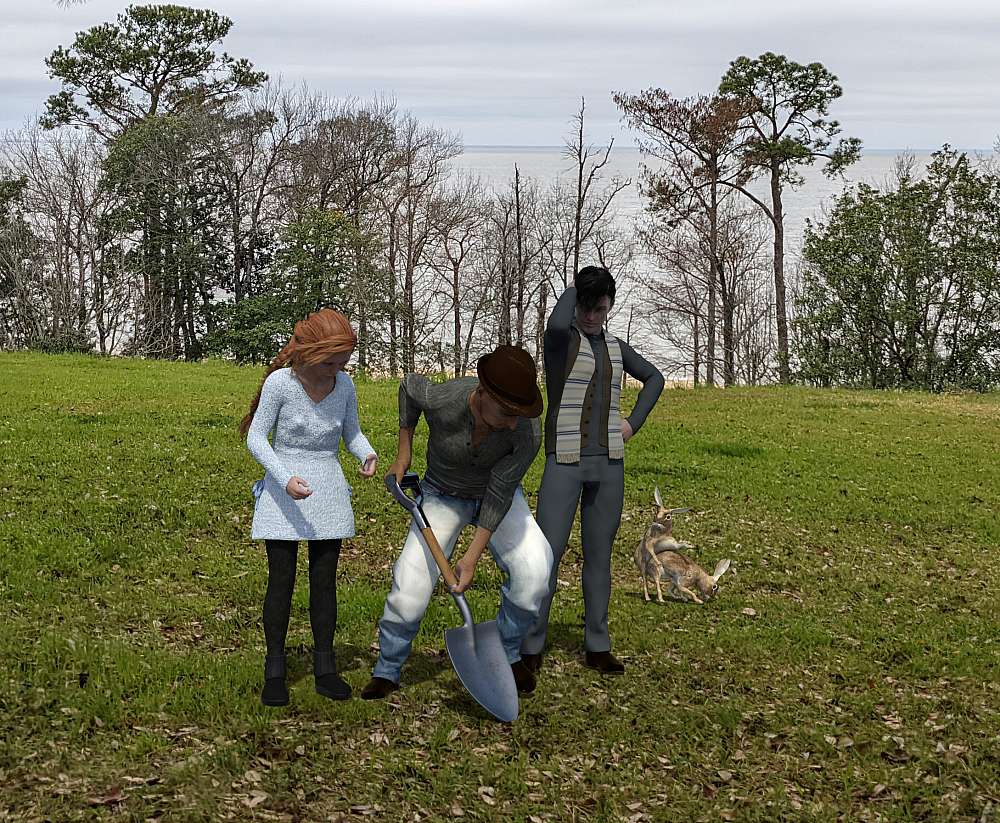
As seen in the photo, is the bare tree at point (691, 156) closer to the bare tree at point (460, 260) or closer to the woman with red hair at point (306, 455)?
the bare tree at point (460, 260)

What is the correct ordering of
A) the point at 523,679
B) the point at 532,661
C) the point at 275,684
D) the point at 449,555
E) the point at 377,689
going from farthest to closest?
the point at 532,661
the point at 523,679
the point at 377,689
the point at 275,684
the point at 449,555

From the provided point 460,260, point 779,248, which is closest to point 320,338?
point 779,248

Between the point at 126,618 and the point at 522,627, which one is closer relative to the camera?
the point at 522,627

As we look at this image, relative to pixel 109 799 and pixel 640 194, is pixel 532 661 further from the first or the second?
pixel 640 194

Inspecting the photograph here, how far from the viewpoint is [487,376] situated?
21.0ft

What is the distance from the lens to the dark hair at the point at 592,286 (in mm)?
7395

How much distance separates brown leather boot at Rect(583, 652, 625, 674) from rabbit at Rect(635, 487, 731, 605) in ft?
7.00

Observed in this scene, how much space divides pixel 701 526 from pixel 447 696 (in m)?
6.63

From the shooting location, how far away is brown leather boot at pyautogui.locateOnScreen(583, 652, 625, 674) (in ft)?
26.9

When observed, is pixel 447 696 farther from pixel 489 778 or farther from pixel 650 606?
pixel 650 606

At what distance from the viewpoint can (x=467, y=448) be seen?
684 centimetres

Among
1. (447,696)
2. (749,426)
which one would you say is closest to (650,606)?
(447,696)

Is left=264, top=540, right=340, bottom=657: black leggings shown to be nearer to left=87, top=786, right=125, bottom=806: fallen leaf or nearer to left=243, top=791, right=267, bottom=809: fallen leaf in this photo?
left=243, top=791, right=267, bottom=809: fallen leaf

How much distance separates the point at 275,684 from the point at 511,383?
252cm
